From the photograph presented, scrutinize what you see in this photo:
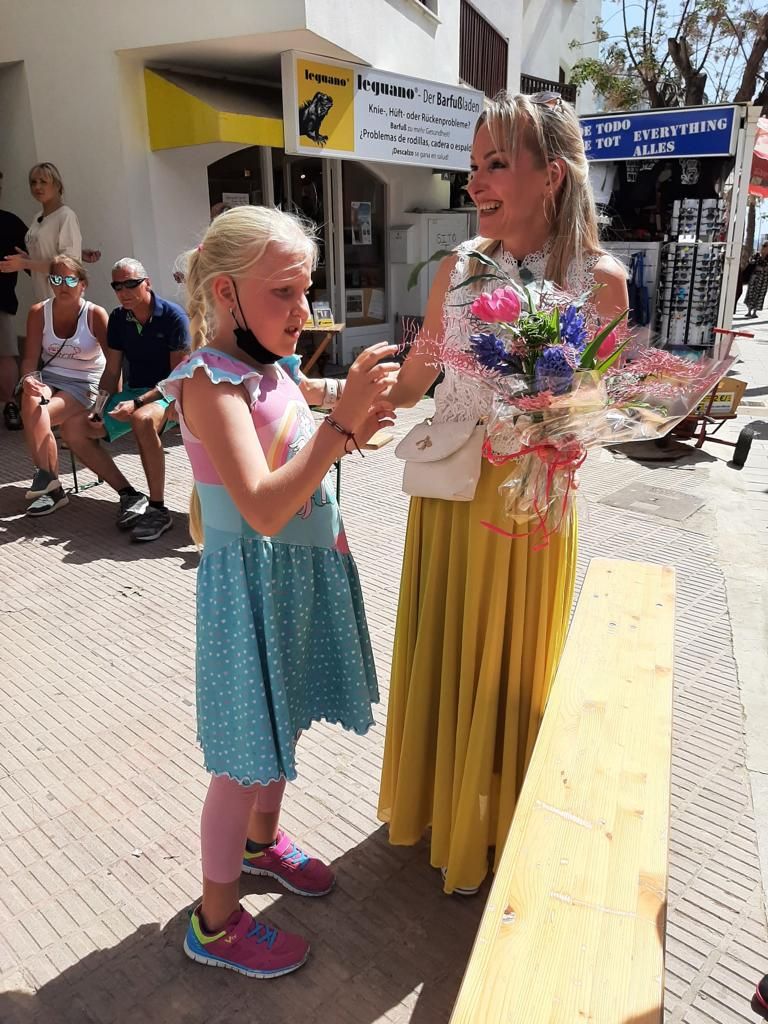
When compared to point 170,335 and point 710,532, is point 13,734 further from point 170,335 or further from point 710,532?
point 710,532

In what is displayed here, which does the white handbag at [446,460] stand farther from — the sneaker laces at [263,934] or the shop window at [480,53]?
the shop window at [480,53]

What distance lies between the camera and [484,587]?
6.72ft

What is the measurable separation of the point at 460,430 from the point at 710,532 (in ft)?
11.8

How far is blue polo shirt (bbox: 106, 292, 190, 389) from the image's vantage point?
5.08 metres

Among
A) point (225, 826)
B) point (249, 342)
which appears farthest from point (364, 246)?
point (225, 826)

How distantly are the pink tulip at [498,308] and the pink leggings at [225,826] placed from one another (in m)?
1.15

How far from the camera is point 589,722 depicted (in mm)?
2027

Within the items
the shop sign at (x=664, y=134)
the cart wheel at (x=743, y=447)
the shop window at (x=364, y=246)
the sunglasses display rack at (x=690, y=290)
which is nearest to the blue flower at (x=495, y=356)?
the cart wheel at (x=743, y=447)

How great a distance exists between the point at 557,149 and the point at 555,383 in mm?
693

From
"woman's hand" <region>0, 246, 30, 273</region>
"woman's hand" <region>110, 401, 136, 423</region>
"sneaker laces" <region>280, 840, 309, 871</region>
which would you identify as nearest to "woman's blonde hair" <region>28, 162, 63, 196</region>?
"woman's hand" <region>0, 246, 30, 273</region>

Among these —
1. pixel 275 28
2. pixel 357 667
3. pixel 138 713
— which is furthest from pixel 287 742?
pixel 275 28

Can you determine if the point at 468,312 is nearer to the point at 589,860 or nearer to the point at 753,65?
the point at 589,860

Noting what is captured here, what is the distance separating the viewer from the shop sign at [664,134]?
8016mm

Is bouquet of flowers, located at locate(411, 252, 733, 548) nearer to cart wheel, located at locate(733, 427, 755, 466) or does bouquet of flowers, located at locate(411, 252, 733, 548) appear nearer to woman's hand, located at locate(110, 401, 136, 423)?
woman's hand, located at locate(110, 401, 136, 423)
